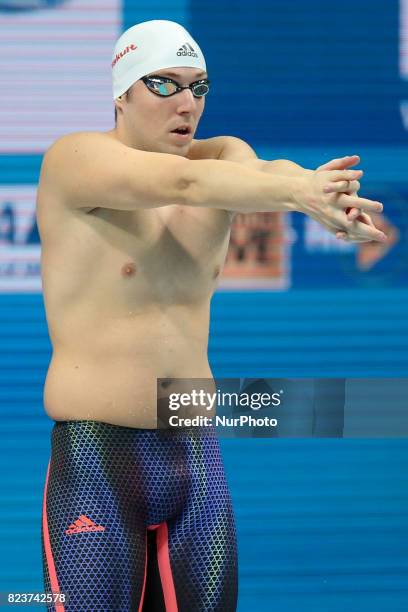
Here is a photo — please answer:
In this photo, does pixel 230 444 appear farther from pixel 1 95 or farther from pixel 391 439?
pixel 1 95

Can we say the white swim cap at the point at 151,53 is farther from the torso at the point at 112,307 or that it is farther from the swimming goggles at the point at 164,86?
the torso at the point at 112,307

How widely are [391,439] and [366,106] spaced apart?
4.11ft

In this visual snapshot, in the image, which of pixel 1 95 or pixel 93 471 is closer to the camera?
pixel 93 471

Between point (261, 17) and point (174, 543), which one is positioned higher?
point (261, 17)

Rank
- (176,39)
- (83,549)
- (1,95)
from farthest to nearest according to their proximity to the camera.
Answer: (1,95)
(176,39)
(83,549)

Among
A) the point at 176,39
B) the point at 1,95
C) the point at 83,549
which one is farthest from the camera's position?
the point at 1,95

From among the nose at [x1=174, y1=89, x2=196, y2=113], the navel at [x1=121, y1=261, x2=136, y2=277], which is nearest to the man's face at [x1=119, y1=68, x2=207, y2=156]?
the nose at [x1=174, y1=89, x2=196, y2=113]

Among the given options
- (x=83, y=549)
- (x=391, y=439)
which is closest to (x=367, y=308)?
(x=391, y=439)

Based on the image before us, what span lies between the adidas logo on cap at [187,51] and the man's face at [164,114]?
5 centimetres

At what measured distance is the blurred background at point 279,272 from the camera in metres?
4.28

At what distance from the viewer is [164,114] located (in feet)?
9.82

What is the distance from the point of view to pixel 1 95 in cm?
427

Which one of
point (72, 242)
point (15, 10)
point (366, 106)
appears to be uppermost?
point (15, 10)

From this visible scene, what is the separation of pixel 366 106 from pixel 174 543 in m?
2.07
